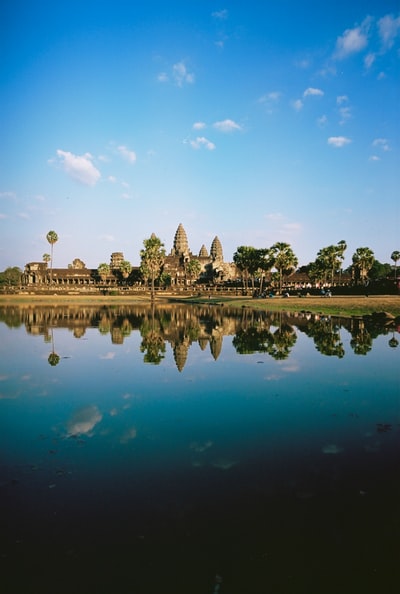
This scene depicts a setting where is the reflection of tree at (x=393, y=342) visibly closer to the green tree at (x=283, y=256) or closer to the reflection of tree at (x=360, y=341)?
the reflection of tree at (x=360, y=341)

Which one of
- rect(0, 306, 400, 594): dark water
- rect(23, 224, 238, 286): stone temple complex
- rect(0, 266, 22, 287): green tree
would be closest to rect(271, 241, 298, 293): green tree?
rect(23, 224, 238, 286): stone temple complex

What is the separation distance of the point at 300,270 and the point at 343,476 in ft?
485

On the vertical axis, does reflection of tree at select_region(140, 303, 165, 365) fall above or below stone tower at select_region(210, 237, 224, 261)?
below

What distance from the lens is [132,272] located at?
124688 mm

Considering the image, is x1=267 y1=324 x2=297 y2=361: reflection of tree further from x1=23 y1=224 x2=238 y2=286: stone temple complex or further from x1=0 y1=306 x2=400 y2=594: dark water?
x1=23 y1=224 x2=238 y2=286: stone temple complex

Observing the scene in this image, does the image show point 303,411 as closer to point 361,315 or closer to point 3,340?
point 3,340

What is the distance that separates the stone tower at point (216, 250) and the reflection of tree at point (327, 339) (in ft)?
442

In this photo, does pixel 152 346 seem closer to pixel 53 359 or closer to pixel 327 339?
pixel 53 359

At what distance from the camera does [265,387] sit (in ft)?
40.2

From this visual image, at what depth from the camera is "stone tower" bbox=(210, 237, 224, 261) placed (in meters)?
164

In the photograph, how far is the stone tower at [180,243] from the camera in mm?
161250

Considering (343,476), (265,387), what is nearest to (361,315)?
(265,387)

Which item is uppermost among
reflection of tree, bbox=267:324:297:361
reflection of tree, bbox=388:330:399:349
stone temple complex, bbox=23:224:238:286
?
stone temple complex, bbox=23:224:238:286

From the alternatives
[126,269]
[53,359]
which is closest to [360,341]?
[53,359]
